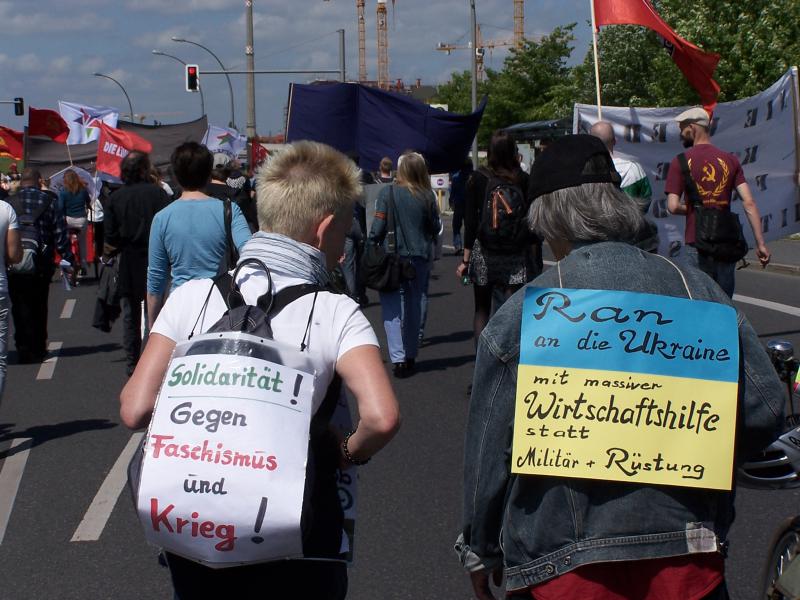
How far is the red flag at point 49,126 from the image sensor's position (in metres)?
20.5

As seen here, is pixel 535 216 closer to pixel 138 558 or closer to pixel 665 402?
pixel 665 402

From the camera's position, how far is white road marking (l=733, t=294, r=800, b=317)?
452 inches

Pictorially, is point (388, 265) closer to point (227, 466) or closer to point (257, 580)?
point (257, 580)

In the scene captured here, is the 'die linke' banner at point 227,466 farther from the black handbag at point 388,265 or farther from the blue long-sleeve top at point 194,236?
the black handbag at point 388,265

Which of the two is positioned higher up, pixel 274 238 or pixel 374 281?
pixel 274 238

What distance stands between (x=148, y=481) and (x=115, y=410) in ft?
19.6

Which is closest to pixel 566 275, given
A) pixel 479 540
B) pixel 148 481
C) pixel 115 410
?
pixel 479 540

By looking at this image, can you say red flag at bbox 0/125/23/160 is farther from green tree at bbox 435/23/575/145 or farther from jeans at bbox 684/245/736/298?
green tree at bbox 435/23/575/145

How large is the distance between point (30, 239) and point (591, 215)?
8.64 metres

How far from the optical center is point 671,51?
9547mm

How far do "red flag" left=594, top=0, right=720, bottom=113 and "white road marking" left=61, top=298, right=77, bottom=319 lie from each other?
7753 millimetres

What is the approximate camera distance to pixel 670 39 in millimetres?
9281

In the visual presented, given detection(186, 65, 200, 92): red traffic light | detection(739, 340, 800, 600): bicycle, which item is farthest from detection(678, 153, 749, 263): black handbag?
detection(186, 65, 200, 92): red traffic light

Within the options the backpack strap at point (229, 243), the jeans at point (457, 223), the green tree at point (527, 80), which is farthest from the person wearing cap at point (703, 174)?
the green tree at point (527, 80)
